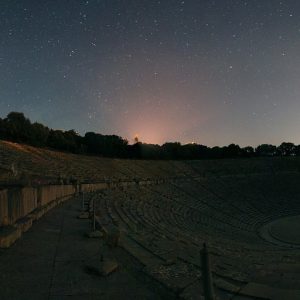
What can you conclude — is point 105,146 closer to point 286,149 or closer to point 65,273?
point 286,149

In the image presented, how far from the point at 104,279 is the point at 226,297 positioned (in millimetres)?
2249

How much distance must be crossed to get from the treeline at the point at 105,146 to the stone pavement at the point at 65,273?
61153mm

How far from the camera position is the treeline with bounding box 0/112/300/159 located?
68688mm

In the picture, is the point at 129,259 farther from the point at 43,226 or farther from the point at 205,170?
the point at 205,170

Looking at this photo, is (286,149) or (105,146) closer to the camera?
(105,146)

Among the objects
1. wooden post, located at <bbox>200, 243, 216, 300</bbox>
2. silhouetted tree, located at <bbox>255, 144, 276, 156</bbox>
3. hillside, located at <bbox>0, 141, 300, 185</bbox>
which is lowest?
wooden post, located at <bbox>200, 243, 216, 300</bbox>

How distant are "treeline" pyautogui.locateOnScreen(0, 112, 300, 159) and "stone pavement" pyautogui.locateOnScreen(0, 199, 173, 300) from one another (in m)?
61.2

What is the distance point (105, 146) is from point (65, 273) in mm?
88412

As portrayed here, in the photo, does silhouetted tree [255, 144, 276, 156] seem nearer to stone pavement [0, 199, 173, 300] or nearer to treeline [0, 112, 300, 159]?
treeline [0, 112, 300, 159]

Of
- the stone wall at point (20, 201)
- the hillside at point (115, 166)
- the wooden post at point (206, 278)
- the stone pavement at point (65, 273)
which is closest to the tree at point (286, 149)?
the hillside at point (115, 166)

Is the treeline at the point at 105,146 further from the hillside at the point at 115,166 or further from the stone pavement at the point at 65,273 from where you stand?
the stone pavement at the point at 65,273

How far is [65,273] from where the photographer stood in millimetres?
6418

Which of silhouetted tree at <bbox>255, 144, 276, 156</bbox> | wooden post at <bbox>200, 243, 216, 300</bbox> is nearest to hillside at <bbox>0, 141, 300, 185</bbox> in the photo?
wooden post at <bbox>200, 243, 216, 300</bbox>

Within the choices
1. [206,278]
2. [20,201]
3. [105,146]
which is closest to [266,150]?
[105,146]
